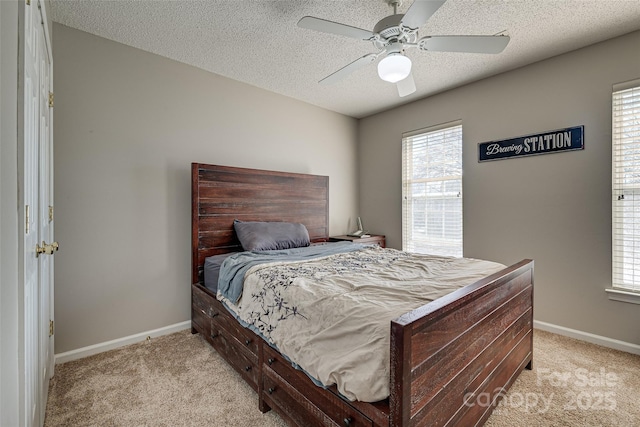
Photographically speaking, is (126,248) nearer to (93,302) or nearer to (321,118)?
(93,302)

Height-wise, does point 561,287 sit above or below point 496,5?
below

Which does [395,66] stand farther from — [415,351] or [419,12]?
[415,351]

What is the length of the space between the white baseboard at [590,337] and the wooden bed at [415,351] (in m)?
0.95

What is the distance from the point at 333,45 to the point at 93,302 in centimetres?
297

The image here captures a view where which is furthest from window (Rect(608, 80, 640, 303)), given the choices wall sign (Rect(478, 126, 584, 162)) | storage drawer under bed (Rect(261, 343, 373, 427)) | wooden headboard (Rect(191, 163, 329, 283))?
wooden headboard (Rect(191, 163, 329, 283))

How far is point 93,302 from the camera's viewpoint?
7.72 feet

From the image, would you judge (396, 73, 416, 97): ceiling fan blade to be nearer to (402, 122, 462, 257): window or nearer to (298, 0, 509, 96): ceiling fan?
(298, 0, 509, 96): ceiling fan

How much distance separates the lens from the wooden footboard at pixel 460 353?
1000mm

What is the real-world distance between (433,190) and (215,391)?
3160mm

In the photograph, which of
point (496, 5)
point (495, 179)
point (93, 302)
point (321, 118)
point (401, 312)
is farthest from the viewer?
point (321, 118)

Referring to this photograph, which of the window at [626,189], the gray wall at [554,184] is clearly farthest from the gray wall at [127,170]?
the window at [626,189]

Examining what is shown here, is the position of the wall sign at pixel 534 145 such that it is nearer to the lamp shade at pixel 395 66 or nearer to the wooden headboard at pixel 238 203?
the lamp shade at pixel 395 66

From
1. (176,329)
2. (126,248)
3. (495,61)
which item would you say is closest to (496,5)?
(495,61)

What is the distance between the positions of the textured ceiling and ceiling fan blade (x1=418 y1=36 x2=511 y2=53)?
1.38 ft
